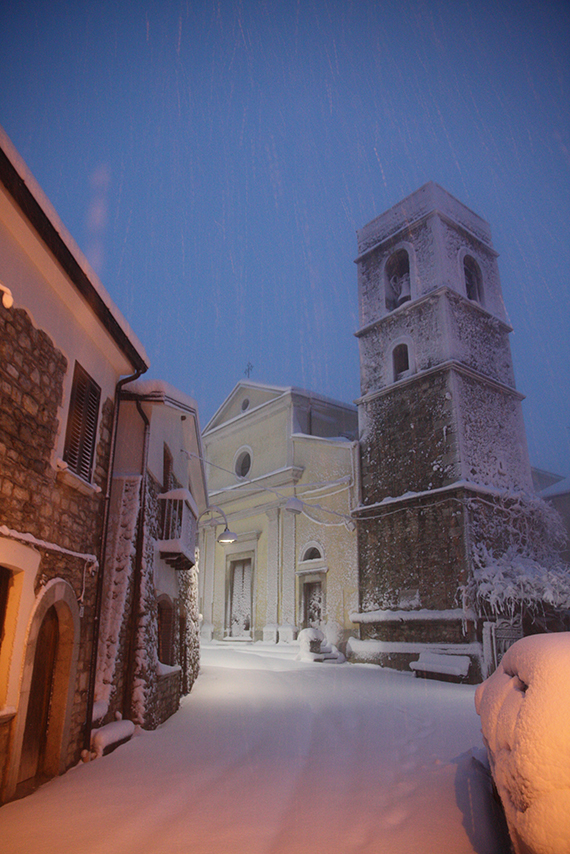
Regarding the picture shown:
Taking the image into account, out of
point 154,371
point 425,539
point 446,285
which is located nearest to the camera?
point 425,539

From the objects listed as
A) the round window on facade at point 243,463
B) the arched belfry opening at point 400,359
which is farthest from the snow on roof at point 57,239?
Result: the round window on facade at point 243,463

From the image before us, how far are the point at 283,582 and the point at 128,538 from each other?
14.3 metres

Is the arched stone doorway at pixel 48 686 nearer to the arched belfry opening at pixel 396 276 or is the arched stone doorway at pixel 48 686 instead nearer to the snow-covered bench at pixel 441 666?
the snow-covered bench at pixel 441 666

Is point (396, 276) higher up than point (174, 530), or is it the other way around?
point (396, 276)

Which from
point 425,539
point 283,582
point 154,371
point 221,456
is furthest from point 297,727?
point 154,371

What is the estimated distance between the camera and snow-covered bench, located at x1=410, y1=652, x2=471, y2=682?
12.9 m

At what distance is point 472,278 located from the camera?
1917cm

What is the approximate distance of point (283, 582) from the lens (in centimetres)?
2055

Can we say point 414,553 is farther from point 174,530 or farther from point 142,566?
point 142,566

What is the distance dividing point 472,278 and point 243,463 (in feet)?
39.8

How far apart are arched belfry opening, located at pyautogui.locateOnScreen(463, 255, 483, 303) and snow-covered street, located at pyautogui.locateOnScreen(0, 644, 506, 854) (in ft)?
45.8

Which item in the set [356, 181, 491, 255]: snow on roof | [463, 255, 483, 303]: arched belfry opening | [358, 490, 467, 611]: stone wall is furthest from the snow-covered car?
[356, 181, 491, 255]: snow on roof

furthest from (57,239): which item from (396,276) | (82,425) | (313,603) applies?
(313,603)

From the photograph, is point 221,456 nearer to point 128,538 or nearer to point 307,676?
point 307,676
